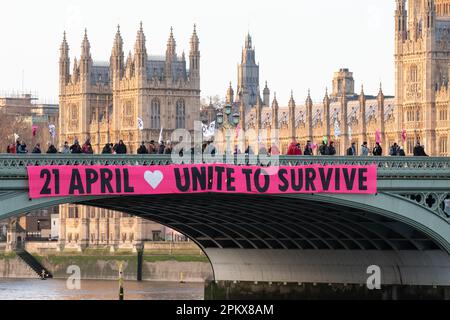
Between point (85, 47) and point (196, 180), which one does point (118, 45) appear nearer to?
point (85, 47)

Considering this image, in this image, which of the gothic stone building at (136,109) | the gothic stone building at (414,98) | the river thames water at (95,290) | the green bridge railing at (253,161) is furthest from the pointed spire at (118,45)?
the green bridge railing at (253,161)

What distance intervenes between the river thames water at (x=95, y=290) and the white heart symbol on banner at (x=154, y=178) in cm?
3178

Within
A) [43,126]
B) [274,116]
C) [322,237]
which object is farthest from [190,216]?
[43,126]

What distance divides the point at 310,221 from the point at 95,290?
A: 33.4 metres

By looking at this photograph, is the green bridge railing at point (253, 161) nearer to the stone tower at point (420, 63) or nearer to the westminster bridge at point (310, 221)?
the westminster bridge at point (310, 221)

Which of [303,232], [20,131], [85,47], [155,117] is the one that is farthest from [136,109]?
[303,232]

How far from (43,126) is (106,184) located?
110 m

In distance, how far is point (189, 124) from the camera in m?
149

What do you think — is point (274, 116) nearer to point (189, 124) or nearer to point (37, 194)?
point (189, 124)

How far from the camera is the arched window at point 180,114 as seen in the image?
148125 mm

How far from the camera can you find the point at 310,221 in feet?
265

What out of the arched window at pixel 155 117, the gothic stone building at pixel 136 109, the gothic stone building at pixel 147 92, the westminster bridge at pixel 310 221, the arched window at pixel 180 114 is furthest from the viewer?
the arched window at pixel 155 117

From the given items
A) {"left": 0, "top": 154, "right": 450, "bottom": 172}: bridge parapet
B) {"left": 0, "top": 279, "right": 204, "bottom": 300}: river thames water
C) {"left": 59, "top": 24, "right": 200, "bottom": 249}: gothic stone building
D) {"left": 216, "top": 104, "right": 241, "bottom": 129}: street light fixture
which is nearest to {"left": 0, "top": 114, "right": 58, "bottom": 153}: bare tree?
{"left": 59, "top": 24, "right": 200, "bottom": 249}: gothic stone building

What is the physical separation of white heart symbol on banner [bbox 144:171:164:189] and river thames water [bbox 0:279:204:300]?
104 feet
